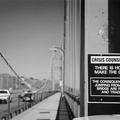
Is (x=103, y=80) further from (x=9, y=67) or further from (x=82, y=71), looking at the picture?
(x=9, y=67)

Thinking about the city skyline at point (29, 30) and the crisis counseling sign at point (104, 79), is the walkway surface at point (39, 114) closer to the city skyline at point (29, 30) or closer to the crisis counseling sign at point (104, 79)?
the city skyline at point (29, 30)

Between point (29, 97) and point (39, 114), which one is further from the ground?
point (29, 97)

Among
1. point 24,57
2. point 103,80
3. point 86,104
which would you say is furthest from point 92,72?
point 24,57

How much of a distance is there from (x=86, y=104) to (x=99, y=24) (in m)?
0.88

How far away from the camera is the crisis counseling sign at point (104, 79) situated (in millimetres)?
3188

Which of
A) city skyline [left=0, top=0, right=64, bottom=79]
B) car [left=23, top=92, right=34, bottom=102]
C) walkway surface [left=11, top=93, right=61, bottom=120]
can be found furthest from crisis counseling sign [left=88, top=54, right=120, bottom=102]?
car [left=23, top=92, right=34, bottom=102]

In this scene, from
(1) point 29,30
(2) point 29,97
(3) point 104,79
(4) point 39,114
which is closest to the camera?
(3) point 104,79

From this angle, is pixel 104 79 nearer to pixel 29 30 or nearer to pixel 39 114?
pixel 29 30

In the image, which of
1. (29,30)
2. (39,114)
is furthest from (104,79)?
(39,114)

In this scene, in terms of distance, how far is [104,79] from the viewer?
10.4 feet

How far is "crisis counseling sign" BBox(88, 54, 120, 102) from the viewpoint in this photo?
10.5 feet

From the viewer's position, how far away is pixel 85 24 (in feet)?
11.4

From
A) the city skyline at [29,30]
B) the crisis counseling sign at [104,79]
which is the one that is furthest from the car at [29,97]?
the crisis counseling sign at [104,79]

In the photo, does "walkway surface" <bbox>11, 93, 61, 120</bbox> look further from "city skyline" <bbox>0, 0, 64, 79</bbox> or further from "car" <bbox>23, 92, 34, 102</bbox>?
"city skyline" <bbox>0, 0, 64, 79</bbox>
